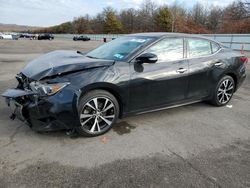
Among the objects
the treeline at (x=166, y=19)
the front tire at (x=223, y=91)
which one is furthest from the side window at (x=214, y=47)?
the treeline at (x=166, y=19)

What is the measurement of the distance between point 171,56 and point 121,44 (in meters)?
0.94

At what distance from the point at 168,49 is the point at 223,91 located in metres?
1.81

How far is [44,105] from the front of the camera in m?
3.21

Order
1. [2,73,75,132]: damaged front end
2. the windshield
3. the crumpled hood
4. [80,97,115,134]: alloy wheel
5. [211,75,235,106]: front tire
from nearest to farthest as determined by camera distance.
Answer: [2,73,75,132]: damaged front end < the crumpled hood < [80,97,115,134]: alloy wheel < the windshield < [211,75,235,106]: front tire

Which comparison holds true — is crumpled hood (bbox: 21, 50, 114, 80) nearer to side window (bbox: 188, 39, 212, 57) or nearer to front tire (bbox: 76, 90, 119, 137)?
front tire (bbox: 76, 90, 119, 137)

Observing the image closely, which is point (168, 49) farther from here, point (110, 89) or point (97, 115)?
point (97, 115)

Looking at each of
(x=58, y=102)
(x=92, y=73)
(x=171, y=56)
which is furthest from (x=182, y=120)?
(x=58, y=102)

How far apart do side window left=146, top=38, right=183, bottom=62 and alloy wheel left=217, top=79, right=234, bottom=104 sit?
140 centimetres

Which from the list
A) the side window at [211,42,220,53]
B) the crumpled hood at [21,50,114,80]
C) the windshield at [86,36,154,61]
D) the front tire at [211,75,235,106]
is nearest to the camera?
the crumpled hood at [21,50,114,80]

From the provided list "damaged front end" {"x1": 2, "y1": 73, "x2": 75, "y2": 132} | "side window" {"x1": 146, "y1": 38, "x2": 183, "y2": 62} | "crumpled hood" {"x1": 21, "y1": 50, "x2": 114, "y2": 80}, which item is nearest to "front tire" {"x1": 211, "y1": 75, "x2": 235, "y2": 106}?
"side window" {"x1": 146, "y1": 38, "x2": 183, "y2": 62}

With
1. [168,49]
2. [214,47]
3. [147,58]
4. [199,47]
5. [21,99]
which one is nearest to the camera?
[21,99]

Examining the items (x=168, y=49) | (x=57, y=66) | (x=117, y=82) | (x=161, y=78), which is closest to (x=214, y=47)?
(x=168, y=49)

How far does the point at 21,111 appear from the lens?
3.32 metres

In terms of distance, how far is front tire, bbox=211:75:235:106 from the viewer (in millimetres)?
5020
